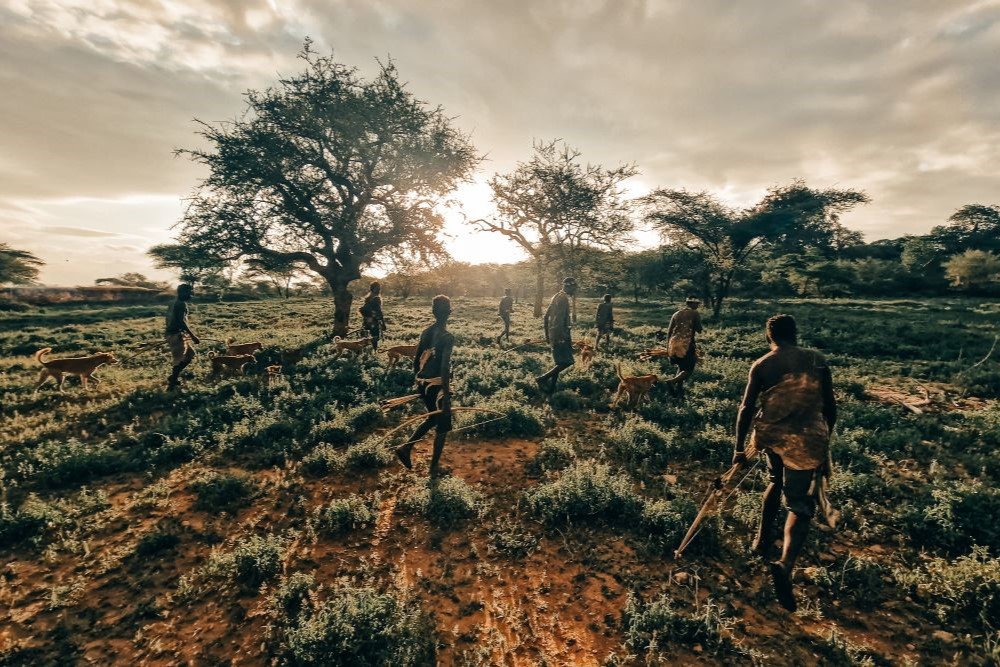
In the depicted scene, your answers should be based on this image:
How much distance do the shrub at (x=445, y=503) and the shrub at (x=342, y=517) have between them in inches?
22.0

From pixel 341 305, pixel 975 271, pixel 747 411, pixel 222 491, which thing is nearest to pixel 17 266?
pixel 341 305

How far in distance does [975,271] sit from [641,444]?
52.8 metres

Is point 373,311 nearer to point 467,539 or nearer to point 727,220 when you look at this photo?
point 467,539

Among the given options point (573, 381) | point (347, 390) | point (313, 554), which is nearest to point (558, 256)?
point (573, 381)

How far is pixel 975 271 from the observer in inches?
1519

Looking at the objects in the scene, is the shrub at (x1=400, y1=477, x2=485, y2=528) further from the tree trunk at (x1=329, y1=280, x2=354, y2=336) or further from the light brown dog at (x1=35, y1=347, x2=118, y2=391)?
the tree trunk at (x1=329, y1=280, x2=354, y2=336)

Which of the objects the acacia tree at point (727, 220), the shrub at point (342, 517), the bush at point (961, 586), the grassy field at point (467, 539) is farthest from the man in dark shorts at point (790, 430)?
the acacia tree at point (727, 220)

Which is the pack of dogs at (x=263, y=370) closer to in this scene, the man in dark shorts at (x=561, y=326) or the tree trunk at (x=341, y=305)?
the man in dark shorts at (x=561, y=326)

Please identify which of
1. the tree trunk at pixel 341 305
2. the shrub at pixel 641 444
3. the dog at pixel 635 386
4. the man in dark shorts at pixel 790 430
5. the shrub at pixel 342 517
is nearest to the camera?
the man in dark shorts at pixel 790 430

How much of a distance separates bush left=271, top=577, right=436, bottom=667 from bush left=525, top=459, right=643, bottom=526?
85.3 inches

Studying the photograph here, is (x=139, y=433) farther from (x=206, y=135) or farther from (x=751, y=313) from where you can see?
(x=751, y=313)

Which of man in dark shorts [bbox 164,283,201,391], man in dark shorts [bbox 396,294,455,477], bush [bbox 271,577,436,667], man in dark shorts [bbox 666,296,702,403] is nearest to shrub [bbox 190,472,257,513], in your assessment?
man in dark shorts [bbox 396,294,455,477]

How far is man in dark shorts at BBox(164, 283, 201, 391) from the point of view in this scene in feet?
33.2

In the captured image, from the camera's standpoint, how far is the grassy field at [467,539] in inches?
142
